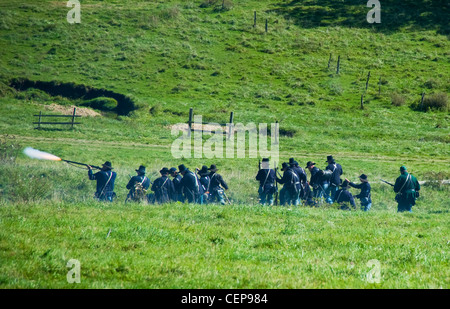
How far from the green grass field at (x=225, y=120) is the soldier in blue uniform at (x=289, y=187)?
1412mm

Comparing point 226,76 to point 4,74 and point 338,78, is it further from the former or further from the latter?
point 4,74

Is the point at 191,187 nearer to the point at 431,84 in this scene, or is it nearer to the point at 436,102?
the point at 436,102

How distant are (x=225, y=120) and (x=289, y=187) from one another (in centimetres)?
2339

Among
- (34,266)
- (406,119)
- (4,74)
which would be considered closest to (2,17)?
(4,74)

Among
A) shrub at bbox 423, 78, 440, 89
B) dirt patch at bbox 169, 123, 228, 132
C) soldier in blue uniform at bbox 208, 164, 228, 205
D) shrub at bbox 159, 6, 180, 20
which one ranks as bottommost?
dirt patch at bbox 169, 123, 228, 132

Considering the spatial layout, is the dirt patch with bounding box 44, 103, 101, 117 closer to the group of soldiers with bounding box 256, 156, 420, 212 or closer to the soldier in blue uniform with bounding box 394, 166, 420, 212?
the group of soldiers with bounding box 256, 156, 420, 212

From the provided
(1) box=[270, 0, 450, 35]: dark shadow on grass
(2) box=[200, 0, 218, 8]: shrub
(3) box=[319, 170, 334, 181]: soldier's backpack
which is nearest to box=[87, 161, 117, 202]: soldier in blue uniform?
(3) box=[319, 170, 334, 181]: soldier's backpack

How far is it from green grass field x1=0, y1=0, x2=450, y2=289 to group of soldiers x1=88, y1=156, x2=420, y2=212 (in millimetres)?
1100

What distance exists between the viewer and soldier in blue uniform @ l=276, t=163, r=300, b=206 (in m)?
17.5

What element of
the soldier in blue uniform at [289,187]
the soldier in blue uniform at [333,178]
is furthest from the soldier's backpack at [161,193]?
the soldier in blue uniform at [333,178]

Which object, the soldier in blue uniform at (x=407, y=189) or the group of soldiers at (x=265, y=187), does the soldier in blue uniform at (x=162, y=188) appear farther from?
the soldier in blue uniform at (x=407, y=189)

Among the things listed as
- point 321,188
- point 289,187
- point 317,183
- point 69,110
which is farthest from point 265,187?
point 69,110

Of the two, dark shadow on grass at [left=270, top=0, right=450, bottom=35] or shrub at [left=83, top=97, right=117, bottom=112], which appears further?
dark shadow on grass at [left=270, top=0, right=450, bottom=35]

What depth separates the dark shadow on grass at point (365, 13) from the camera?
6800cm
